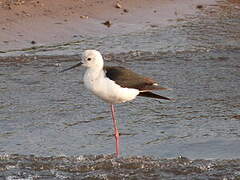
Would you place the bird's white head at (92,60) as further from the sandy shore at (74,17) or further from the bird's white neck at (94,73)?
the sandy shore at (74,17)

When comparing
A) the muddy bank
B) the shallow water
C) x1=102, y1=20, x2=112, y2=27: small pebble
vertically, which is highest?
x1=102, y1=20, x2=112, y2=27: small pebble

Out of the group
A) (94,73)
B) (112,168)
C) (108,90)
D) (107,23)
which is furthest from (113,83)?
(107,23)

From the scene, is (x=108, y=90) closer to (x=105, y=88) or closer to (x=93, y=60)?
(x=105, y=88)

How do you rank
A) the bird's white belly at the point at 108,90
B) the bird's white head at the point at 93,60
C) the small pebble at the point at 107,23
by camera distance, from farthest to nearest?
the small pebble at the point at 107,23
the bird's white head at the point at 93,60
the bird's white belly at the point at 108,90

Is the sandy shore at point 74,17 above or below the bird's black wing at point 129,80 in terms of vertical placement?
above

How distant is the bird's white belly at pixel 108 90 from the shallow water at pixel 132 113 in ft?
1.30

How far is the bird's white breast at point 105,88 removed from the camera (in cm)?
643

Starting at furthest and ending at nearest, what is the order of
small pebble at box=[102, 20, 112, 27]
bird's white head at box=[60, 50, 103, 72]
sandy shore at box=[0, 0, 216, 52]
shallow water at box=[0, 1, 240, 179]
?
small pebble at box=[102, 20, 112, 27], sandy shore at box=[0, 0, 216, 52], bird's white head at box=[60, 50, 103, 72], shallow water at box=[0, 1, 240, 179]

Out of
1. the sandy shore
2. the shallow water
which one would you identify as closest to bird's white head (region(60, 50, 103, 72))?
the shallow water

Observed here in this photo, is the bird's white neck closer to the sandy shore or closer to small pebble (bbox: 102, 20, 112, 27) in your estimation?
the sandy shore

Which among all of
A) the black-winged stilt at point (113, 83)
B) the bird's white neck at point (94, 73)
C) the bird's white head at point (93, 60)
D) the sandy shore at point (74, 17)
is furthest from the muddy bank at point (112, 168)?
the sandy shore at point (74, 17)

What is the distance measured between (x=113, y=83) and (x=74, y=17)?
4289 millimetres

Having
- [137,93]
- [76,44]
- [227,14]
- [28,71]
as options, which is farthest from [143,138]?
[227,14]

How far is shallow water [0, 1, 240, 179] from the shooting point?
6031 millimetres
